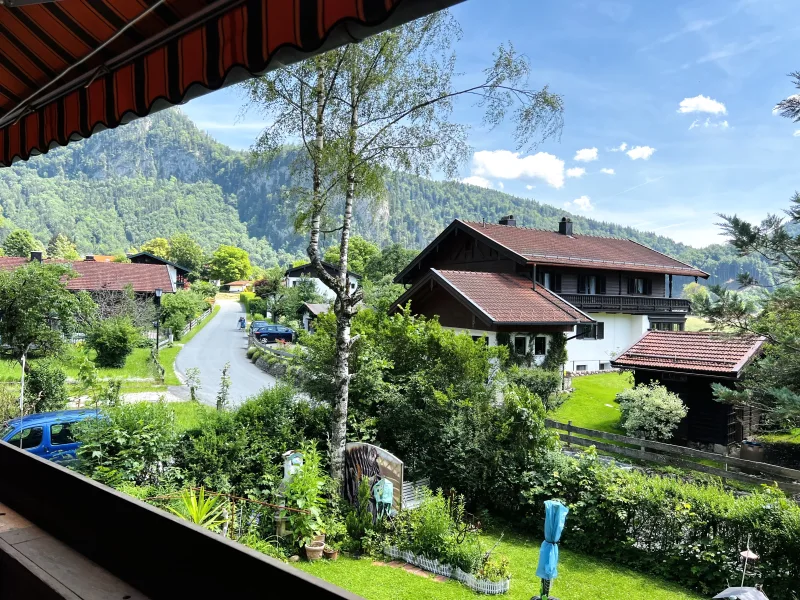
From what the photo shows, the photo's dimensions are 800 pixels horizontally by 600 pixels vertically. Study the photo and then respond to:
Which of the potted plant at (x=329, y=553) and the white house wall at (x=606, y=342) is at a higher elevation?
the white house wall at (x=606, y=342)

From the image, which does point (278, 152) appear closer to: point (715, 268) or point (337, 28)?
point (337, 28)

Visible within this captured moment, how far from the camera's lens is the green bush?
531 inches

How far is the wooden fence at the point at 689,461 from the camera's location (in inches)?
416

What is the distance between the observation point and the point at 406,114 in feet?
32.0

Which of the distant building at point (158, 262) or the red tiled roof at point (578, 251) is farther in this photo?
the distant building at point (158, 262)

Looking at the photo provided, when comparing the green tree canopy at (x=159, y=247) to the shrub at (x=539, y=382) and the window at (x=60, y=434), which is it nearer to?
the shrub at (x=539, y=382)

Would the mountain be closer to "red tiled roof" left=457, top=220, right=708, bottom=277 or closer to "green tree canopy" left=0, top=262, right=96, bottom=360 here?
"red tiled roof" left=457, top=220, right=708, bottom=277

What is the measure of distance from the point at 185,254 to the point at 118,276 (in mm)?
44830

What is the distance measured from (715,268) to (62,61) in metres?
45.4

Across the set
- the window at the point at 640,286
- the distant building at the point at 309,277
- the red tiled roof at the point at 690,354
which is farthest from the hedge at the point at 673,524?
the distant building at the point at 309,277

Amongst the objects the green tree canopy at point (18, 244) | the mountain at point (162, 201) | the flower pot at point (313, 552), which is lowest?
the flower pot at point (313, 552)

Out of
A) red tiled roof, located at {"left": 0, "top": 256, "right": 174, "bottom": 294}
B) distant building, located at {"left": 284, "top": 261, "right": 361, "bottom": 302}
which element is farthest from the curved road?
distant building, located at {"left": 284, "top": 261, "right": 361, "bottom": 302}

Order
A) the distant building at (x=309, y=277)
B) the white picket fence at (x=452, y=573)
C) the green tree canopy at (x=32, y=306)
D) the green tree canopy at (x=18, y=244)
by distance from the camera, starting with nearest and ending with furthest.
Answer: the white picket fence at (x=452, y=573)
the green tree canopy at (x=32, y=306)
the distant building at (x=309, y=277)
the green tree canopy at (x=18, y=244)

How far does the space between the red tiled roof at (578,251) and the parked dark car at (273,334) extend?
16.1 metres
